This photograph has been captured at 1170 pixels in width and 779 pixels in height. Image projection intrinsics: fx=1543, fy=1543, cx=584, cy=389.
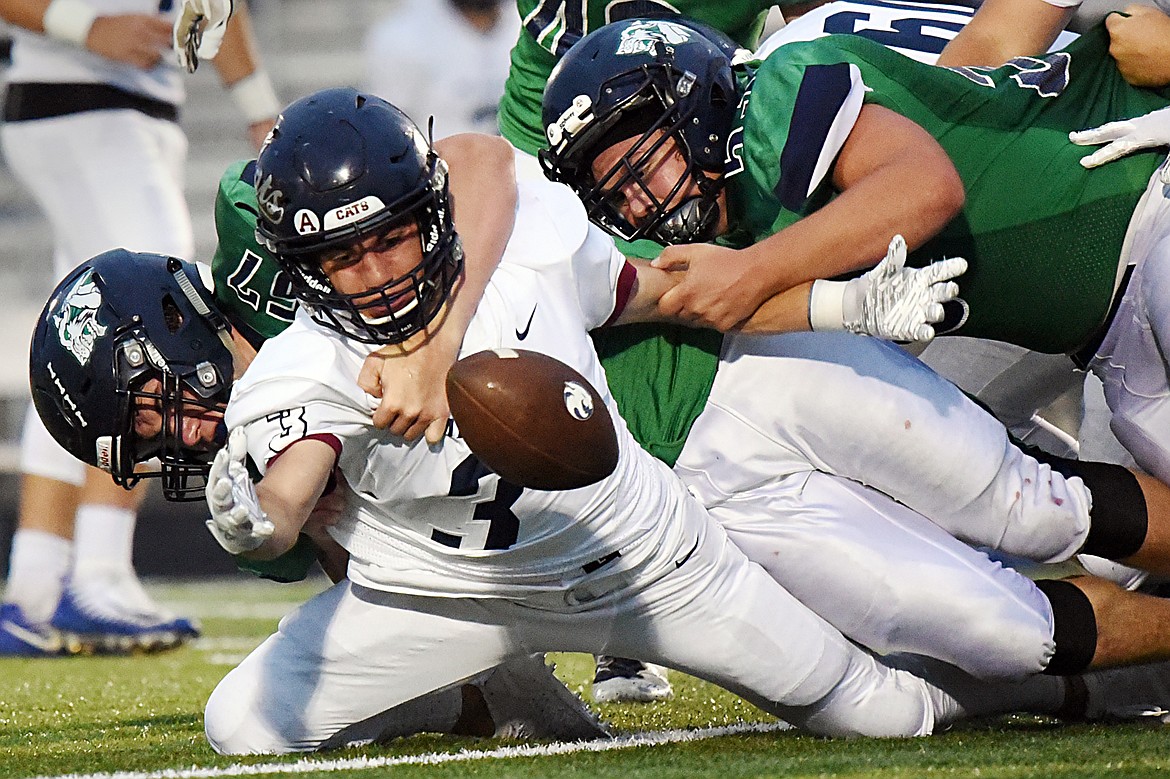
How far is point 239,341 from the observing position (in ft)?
8.41

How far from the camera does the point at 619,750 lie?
7.76ft

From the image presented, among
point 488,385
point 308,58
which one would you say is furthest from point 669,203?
point 308,58

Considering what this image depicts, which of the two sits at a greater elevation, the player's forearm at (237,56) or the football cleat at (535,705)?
the player's forearm at (237,56)

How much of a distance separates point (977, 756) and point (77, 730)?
64.9 inches

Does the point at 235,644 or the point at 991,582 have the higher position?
the point at 991,582

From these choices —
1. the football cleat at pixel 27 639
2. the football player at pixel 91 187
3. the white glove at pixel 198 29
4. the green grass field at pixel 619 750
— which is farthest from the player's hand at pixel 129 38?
the green grass field at pixel 619 750

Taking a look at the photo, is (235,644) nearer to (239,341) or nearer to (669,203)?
(239,341)

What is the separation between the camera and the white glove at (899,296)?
2.21 m

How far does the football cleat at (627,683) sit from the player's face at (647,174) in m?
1.02

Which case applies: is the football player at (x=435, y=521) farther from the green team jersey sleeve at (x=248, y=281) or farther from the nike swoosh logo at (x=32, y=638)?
the nike swoosh logo at (x=32, y=638)

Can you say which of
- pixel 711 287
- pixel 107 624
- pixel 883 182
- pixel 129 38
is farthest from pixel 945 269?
pixel 129 38

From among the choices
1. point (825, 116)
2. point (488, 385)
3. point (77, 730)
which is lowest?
point (77, 730)

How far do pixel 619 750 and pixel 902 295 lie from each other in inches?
31.9

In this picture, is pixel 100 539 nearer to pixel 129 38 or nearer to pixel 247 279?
pixel 129 38
